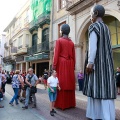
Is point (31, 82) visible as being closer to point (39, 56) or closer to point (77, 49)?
point (77, 49)

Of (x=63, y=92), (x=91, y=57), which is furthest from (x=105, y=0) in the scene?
(x=91, y=57)

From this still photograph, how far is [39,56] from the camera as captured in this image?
22.0 metres

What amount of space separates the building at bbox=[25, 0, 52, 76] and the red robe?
1448 cm

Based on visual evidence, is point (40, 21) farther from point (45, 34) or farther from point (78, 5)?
point (78, 5)

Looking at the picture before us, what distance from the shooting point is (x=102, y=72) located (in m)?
4.09

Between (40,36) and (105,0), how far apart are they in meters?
12.2

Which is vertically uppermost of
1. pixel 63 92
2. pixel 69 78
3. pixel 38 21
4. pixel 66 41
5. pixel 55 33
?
pixel 38 21

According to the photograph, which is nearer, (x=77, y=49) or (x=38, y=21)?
(x=77, y=49)

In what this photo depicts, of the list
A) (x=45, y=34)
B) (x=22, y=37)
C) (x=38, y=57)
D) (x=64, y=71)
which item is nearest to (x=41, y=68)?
(x=38, y=57)

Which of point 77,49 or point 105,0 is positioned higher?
point 105,0

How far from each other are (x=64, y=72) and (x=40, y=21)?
17.2 m

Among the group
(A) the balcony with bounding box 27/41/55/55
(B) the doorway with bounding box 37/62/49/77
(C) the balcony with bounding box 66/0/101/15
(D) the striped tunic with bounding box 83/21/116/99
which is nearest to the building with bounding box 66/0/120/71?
(C) the balcony with bounding box 66/0/101/15

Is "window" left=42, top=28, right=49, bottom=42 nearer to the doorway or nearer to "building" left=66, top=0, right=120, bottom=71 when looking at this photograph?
the doorway

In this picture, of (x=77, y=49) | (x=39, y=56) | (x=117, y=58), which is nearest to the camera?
(x=117, y=58)
